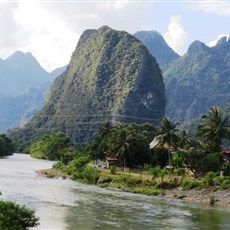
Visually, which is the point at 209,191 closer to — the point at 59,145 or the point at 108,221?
the point at 108,221

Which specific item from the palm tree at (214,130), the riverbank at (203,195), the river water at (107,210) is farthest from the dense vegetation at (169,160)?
the river water at (107,210)

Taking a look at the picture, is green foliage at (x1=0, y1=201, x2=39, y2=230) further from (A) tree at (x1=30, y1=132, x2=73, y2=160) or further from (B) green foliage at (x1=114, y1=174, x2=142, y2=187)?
(A) tree at (x1=30, y1=132, x2=73, y2=160)

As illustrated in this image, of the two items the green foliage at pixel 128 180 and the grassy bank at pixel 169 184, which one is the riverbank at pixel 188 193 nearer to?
the grassy bank at pixel 169 184

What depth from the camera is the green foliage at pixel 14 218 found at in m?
25.9

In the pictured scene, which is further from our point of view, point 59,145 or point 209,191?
point 59,145

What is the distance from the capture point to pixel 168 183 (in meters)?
61.5

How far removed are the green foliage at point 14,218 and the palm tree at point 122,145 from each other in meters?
47.9

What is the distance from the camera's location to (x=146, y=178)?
6556cm

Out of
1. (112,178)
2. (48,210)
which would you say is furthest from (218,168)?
(48,210)

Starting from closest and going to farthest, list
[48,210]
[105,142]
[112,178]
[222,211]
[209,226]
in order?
[209,226]
[48,210]
[222,211]
[112,178]
[105,142]

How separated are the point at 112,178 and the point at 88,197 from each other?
17238 mm

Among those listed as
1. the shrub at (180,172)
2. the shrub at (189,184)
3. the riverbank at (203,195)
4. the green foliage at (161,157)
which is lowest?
the riverbank at (203,195)

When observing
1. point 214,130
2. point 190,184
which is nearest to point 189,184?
point 190,184

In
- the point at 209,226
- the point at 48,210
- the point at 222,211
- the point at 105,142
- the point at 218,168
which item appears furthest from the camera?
the point at 105,142
